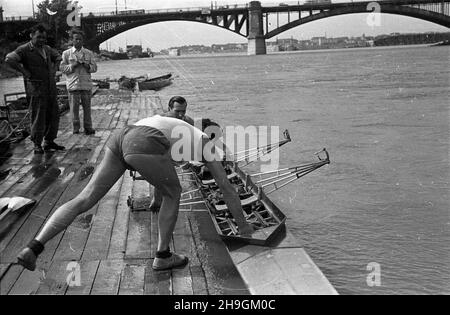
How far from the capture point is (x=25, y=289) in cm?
423

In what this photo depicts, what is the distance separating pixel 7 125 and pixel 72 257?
6.41m

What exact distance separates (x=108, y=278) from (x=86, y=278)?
171 mm

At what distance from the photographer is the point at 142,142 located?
4246mm

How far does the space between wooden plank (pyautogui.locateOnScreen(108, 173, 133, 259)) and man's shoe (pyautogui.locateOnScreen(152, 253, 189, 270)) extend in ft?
1.58

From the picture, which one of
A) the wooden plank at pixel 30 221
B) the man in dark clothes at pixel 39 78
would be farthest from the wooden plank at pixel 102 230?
the man in dark clothes at pixel 39 78

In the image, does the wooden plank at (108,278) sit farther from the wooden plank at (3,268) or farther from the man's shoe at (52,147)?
the man's shoe at (52,147)

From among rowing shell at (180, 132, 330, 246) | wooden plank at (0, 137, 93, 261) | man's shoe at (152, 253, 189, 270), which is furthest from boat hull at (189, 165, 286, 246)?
wooden plank at (0, 137, 93, 261)

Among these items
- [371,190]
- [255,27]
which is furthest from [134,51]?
[371,190]

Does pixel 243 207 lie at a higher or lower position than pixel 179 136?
lower

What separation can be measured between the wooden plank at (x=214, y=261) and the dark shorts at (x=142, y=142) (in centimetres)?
109

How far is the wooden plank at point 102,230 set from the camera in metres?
5.00

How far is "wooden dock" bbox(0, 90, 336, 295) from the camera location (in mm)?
4281

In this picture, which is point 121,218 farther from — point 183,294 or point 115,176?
point 183,294

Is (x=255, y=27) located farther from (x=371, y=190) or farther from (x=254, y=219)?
(x=254, y=219)
